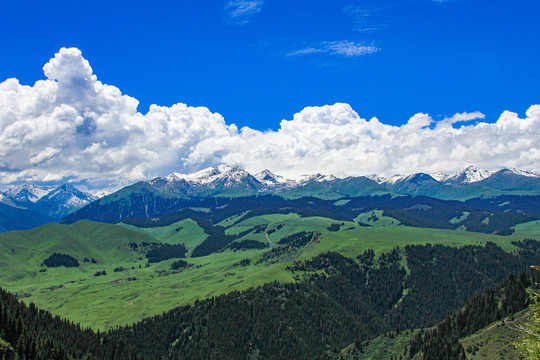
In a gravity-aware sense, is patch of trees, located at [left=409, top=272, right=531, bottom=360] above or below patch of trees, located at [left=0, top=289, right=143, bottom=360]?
below

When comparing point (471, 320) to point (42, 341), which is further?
point (471, 320)

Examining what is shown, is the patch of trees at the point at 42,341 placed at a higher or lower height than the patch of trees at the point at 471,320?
higher

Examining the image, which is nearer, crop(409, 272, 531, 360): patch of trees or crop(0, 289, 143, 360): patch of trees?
crop(0, 289, 143, 360): patch of trees

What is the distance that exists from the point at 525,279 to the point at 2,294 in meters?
250

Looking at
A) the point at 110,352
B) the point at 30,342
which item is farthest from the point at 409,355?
the point at 30,342

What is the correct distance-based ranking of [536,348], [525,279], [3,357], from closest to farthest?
[536,348], [3,357], [525,279]

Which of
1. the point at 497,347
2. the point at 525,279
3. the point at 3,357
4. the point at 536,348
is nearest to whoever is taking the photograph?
the point at 536,348

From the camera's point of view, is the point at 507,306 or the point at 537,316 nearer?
the point at 537,316

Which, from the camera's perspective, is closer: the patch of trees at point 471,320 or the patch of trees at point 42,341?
the patch of trees at point 42,341

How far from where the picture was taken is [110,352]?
189m

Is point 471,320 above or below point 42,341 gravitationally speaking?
below

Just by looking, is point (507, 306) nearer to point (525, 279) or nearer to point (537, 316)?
point (525, 279)

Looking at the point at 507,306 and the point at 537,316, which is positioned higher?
the point at 537,316

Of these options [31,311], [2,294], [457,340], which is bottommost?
[457,340]
